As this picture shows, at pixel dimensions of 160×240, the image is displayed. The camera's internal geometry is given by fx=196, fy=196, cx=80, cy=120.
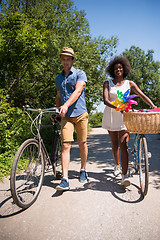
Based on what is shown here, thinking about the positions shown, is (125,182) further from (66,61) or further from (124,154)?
(66,61)

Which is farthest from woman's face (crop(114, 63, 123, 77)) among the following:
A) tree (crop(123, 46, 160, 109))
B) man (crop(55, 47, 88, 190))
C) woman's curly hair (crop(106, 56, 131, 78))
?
tree (crop(123, 46, 160, 109))

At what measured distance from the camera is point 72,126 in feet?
10.8

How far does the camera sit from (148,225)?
7.07ft

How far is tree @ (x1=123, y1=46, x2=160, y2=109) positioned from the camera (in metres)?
32.0

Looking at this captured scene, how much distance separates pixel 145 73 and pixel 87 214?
111ft

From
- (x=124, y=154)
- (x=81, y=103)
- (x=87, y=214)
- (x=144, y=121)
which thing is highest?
(x=81, y=103)

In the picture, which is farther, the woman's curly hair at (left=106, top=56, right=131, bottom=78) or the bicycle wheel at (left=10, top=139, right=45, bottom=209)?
the woman's curly hair at (left=106, top=56, right=131, bottom=78)

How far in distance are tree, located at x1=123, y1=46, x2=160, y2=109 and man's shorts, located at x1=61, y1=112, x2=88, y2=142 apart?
28.9m

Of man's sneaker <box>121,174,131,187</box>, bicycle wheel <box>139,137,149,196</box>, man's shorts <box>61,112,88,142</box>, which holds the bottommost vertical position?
man's sneaker <box>121,174,131,187</box>

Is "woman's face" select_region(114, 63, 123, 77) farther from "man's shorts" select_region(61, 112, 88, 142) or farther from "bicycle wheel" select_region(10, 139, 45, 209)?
"bicycle wheel" select_region(10, 139, 45, 209)

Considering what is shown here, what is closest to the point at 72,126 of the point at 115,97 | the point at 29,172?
the point at 115,97

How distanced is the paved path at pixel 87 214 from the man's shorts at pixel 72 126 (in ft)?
2.74

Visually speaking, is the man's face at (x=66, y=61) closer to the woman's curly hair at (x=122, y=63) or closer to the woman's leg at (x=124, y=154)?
the woman's curly hair at (x=122, y=63)

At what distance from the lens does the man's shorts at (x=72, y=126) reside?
10.4ft
